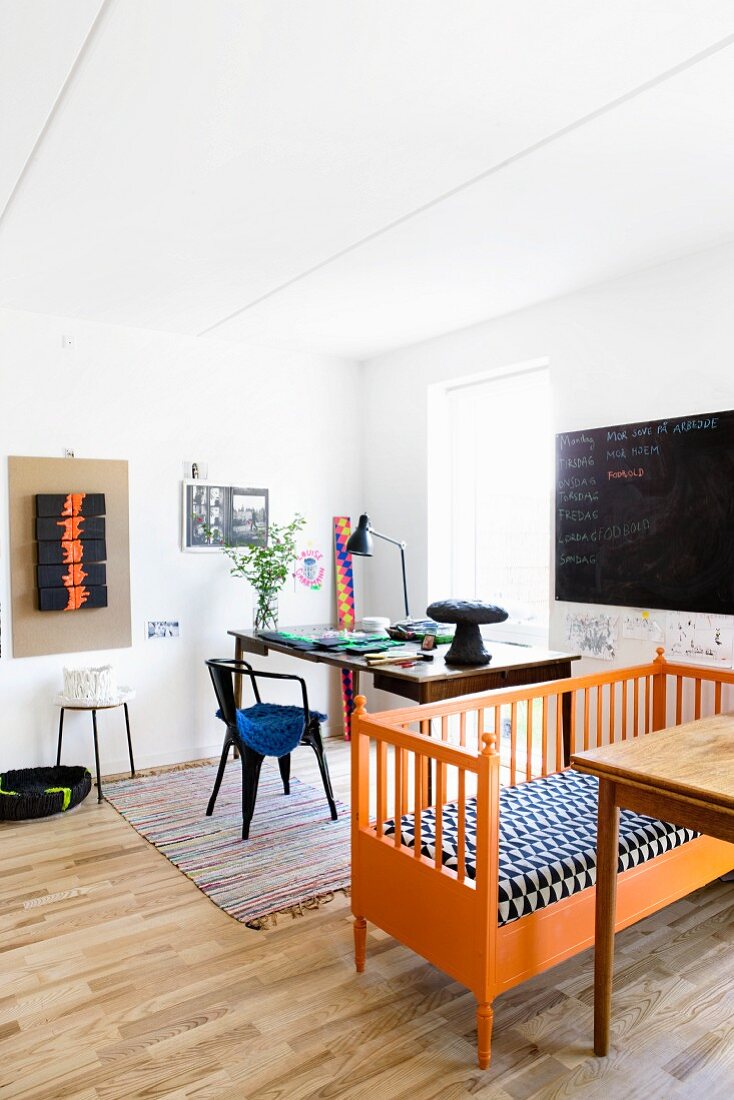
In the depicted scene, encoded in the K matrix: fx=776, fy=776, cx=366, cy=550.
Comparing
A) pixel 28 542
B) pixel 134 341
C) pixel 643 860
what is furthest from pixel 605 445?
pixel 28 542

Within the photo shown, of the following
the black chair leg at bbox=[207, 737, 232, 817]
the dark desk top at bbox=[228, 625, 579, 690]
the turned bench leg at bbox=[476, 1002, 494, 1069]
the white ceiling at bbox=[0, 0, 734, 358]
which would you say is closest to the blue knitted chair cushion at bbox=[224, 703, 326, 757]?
the black chair leg at bbox=[207, 737, 232, 817]

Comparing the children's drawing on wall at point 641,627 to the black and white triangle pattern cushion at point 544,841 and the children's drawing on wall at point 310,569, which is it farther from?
the children's drawing on wall at point 310,569

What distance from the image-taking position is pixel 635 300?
335cm

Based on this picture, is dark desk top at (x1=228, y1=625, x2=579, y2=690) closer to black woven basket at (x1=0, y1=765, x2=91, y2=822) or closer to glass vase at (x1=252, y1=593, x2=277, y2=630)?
glass vase at (x1=252, y1=593, x2=277, y2=630)

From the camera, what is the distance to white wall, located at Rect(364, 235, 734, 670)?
3.08 metres

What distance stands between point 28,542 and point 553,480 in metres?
2.60

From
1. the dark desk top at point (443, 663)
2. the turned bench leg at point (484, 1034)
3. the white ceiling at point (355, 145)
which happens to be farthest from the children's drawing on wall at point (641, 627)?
the turned bench leg at point (484, 1034)

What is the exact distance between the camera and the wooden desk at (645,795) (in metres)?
1.72

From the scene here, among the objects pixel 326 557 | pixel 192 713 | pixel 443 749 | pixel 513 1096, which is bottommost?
pixel 513 1096

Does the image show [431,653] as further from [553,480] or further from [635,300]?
[635,300]

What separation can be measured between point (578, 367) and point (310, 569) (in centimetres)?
204

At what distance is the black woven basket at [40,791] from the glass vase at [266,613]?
3.80 ft

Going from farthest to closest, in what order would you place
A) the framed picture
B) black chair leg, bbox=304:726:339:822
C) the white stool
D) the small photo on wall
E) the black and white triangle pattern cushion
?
the framed picture, the small photo on wall, the white stool, black chair leg, bbox=304:726:339:822, the black and white triangle pattern cushion

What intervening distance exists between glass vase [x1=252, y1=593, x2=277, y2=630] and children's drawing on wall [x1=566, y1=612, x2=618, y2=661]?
1616mm
